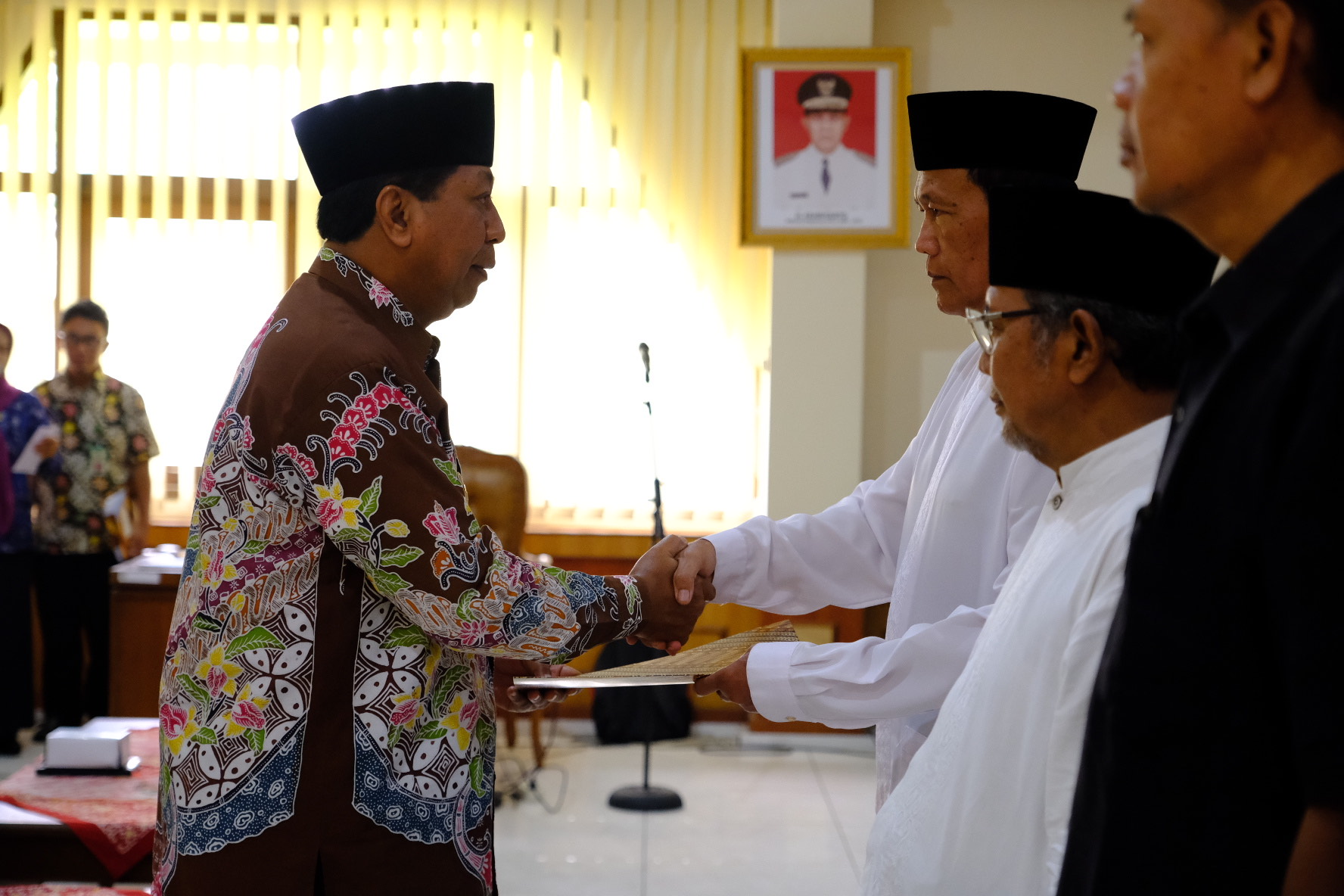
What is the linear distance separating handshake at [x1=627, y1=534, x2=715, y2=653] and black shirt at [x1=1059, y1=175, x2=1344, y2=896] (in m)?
1.04

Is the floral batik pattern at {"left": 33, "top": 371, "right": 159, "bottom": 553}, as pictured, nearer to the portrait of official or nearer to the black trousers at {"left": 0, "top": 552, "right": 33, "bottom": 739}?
the black trousers at {"left": 0, "top": 552, "right": 33, "bottom": 739}

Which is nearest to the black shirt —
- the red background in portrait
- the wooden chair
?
the wooden chair

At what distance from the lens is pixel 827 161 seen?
528 cm

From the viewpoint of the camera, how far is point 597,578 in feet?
5.51

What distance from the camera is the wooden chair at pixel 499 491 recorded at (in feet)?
15.7

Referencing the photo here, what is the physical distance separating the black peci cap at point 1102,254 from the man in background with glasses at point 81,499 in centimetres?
475

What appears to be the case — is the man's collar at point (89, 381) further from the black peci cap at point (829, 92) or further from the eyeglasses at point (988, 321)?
the eyeglasses at point (988, 321)

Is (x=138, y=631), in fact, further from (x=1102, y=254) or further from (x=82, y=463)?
(x=1102, y=254)

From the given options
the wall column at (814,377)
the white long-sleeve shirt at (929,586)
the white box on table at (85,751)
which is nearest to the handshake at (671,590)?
the white long-sleeve shirt at (929,586)

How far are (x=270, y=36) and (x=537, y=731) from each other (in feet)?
11.2

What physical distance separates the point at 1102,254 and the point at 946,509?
25.4 inches

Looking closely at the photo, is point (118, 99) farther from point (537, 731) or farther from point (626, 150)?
point (537, 731)

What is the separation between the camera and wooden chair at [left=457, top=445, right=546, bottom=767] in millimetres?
4793

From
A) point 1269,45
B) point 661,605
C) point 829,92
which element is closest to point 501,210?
point 829,92
